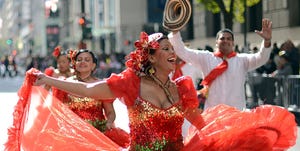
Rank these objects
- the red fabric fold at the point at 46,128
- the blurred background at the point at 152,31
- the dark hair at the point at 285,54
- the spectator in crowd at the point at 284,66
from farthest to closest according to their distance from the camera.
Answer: the blurred background at the point at 152,31 < the dark hair at the point at 285,54 < the spectator in crowd at the point at 284,66 < the red fabric fold at the point at 46,128

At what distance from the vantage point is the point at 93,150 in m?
5.29

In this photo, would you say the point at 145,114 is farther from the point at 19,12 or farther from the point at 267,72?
the point at 19,12

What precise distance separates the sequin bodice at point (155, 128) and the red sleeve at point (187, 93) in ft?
0.50

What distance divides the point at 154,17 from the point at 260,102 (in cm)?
3747

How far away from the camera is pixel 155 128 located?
196 inches

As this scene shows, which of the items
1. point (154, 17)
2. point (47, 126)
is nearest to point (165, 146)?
point (47, 126)

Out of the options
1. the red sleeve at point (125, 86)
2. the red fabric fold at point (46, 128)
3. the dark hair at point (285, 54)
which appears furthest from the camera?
the dark hair at point (285, 54)

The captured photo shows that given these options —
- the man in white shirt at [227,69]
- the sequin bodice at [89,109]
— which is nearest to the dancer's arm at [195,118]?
the sequin bodice at [89,109]

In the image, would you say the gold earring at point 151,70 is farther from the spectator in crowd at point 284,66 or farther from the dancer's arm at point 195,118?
the spectator in crowd at point 284,66

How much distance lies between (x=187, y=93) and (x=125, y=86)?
43 cm

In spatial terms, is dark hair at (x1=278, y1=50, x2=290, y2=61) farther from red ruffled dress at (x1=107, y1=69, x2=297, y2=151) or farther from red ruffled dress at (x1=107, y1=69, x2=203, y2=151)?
red ruffled dress at (x1=107, y1=69, x2=203, y2=151)

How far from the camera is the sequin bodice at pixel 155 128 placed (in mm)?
4980

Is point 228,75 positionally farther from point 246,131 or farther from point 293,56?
point 293,56

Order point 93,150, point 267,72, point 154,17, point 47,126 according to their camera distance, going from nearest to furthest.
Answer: point 93,150, point 47,126, point 267,72, point 154,17
